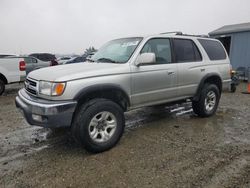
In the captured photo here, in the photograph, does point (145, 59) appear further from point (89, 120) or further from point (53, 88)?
point (53, 88)

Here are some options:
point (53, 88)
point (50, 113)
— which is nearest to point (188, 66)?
point (53, 88)

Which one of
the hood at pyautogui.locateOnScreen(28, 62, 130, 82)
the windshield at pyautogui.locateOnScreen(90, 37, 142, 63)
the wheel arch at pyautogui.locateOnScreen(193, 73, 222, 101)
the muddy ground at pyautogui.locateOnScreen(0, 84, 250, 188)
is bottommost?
the muddy ground at pyautogui.locateOnScreen(0, 84, 250, 188)

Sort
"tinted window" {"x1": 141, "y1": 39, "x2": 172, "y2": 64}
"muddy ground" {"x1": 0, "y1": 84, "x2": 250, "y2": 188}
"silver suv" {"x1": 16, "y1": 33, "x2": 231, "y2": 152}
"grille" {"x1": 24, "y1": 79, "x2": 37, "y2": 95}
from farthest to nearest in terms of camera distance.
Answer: "tinted window" {"x1": 141, "y1": 39, "x2": 172, "y2": 64}
"grille" {"x1": 24, "y1": 79, "x2": 37, "y2": 95}
"silver suv" {"x1": 16, "y1": 33, "x2": 231, "y2": 152}
"muddy ground" {"x1": 0, "y1": 84, "x2": 250, "y2": 188}

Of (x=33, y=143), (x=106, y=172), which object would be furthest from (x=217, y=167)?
(x=33, y=143)

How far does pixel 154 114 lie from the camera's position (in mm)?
6012

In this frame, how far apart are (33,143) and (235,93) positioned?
8225 mm

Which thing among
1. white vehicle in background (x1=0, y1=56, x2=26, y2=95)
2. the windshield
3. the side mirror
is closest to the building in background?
the windshield

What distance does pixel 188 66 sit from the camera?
487cm

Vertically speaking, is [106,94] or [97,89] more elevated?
[97,89]

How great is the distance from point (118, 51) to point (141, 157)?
6.83ft

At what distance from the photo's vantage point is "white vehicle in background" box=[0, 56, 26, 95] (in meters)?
8.62

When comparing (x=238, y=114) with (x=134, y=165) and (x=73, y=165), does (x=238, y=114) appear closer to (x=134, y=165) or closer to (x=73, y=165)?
(x=134, y=165)

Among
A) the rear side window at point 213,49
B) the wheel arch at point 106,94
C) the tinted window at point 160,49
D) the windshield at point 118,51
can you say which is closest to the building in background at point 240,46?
the rear side window at point 213,49

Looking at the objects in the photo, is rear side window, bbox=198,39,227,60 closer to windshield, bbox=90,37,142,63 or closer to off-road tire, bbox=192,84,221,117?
off-road tire, bbox=192,84,221,117
